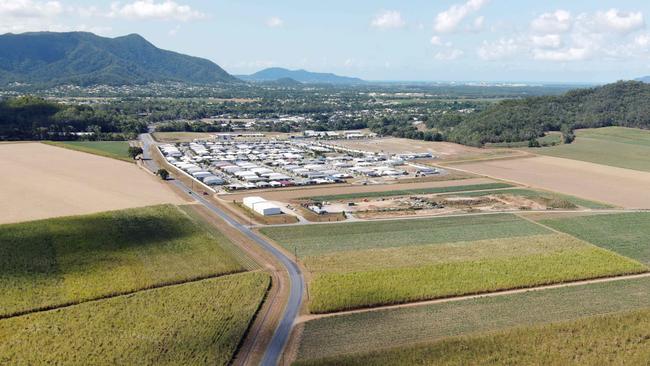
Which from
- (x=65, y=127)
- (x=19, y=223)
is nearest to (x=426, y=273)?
(x=19, y=223)

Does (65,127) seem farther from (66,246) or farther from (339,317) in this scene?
(339,317)

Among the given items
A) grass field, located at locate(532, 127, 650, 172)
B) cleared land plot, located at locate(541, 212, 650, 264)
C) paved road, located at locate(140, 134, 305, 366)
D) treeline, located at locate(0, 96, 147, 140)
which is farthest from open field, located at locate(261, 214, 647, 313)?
treeline, located at locate(0, 96, 147, 140)

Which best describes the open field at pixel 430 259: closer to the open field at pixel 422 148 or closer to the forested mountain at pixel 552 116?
the open field at pixel 422 148

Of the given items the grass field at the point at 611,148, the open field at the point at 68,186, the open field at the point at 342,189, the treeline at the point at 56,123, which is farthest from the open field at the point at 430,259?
the treeline at the point at 56,123

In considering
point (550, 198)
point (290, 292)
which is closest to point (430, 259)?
point (290, 292)

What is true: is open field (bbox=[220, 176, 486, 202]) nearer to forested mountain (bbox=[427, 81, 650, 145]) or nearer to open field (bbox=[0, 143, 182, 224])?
open field (bbox=[0, 143, 182, 224])

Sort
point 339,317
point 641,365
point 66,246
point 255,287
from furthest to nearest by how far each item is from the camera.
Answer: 1. point 66,246
2. point 255,287
3. point 339,317
4. point 641,365

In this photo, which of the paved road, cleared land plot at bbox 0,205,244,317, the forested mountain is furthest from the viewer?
the forested mountain
